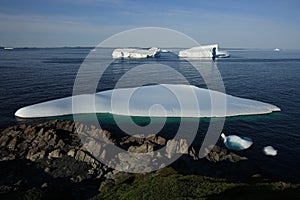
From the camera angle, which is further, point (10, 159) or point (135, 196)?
point (10, 159)

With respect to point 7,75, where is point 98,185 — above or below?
below

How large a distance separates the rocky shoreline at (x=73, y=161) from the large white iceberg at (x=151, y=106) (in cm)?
541

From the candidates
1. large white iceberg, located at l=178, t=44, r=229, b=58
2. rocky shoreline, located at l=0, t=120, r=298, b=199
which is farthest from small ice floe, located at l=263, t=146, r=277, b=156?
large white iceberg, located at l=178, t=44, r=229, b=58

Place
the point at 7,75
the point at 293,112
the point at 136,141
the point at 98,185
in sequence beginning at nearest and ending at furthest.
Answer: the point at 98,185 → the point at 136,141 → the point at 293,112 → the point at 7,75

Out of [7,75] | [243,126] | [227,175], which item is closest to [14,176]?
[227,175]

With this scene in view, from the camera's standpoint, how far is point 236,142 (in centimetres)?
2103

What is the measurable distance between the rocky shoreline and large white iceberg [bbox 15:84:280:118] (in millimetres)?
5410

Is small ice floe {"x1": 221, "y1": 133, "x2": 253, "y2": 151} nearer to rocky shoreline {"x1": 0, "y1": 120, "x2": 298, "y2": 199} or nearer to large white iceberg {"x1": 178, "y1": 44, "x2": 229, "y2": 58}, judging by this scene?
rocky shoreline {"x1": 0, "y1": 120, "x2": 298, "y2": 199}

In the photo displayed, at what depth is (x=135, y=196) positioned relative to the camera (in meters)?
12.1

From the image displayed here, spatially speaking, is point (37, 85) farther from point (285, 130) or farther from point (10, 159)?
point (285, 130)

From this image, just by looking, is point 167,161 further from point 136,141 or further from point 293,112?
point 293,112

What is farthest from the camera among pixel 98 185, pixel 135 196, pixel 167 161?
pixel 167 161

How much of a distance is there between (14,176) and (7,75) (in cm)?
3785

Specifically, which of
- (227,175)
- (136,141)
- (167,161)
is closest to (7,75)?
(136,141)
